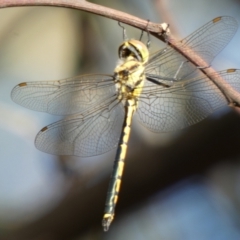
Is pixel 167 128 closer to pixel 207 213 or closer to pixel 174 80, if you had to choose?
pixel 174 80

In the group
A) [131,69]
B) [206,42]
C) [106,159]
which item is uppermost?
[206,42]

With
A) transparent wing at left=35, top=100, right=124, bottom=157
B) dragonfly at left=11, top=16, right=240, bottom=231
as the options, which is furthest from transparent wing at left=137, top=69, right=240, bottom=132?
transparent wing at left=35, top=100, right=124, bottom=157

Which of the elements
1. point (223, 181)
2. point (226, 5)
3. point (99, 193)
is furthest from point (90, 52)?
point (99, 193)

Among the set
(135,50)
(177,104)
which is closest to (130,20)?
(135,50)

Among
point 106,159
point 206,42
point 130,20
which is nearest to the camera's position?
point 130,20

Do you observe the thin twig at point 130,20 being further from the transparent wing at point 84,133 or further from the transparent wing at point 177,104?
the transparent wing at point 84,133

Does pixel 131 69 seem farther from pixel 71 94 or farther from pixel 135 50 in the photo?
pixel 71 94

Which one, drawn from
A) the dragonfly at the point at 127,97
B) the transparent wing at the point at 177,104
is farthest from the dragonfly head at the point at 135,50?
the transparent wing at the point at 177,104
